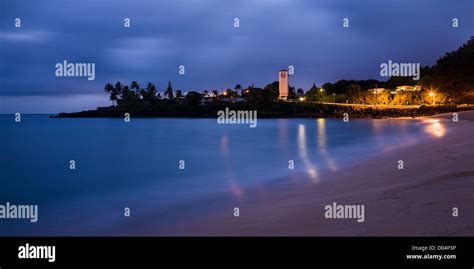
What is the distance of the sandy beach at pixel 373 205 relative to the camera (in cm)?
820

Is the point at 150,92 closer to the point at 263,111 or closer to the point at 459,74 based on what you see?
the point at 263,111

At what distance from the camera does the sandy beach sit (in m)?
8.20

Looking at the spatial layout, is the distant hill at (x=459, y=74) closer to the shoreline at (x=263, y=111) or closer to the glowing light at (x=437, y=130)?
the shoreline at (x=263, y=111)

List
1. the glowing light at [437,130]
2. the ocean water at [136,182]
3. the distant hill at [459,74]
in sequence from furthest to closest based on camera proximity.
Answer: the distant hill at [459,74], the glowing light at [437,130], the ocean water at [136,182]

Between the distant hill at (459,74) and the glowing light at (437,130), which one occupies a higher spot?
the distant hill at (459,74)

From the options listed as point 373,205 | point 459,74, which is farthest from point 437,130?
point 459,74

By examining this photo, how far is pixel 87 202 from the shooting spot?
15.3 meters

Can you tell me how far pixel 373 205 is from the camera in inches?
399

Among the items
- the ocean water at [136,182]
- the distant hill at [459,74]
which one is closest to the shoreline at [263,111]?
the distant hill at [459,74]

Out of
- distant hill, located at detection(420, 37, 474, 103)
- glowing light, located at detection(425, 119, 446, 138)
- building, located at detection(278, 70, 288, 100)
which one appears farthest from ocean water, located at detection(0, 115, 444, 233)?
building, located at detection(278, 70, 288, 100)

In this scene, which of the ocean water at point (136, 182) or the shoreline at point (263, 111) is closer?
the ocean water at point (136, 182)

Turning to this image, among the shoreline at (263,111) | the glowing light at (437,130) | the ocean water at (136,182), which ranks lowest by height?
the ocean water at (136,182)

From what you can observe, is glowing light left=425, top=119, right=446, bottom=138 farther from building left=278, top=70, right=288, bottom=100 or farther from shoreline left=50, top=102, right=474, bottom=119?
building left=278, top=70, right=288, bottom=100
